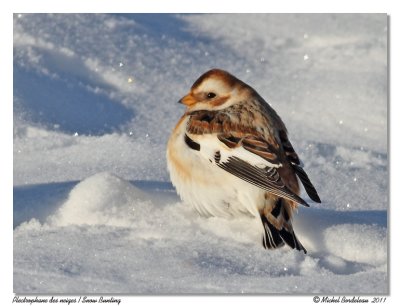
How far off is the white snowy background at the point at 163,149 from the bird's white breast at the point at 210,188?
76 mm

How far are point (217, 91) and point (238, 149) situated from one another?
1.87 feet

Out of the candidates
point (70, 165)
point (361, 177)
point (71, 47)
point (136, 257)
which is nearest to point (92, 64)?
point (71, 47)

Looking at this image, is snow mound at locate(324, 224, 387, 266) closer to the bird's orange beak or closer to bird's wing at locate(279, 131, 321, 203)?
bird's wing at locate(279, 131, 321, 203)

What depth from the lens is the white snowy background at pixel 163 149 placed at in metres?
4.69

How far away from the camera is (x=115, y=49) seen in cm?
783

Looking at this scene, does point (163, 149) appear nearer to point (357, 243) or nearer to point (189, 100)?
point (189, 100)

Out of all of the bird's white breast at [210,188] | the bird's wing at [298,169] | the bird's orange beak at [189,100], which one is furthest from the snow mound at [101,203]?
the bird's wing at [298,169]

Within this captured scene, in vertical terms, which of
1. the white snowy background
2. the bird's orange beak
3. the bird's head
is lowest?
the white snowy background

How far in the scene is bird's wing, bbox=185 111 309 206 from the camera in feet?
16.4

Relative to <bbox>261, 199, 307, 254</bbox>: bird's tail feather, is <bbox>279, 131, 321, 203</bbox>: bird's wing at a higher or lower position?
higher

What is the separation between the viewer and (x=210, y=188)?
16.9ft

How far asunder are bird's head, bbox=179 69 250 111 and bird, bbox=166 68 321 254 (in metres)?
0.09

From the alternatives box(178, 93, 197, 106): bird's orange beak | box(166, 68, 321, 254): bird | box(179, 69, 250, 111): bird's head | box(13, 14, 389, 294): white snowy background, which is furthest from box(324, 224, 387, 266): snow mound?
box(178, 93, 197, 106): bird's orange beak

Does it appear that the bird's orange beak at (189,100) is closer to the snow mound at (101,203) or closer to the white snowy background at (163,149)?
the white snowy background at (163,149)
